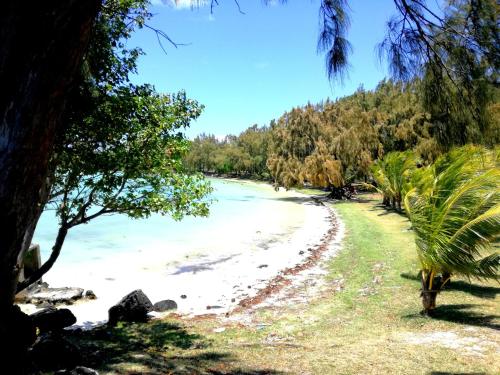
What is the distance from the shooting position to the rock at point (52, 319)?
9.98 metres

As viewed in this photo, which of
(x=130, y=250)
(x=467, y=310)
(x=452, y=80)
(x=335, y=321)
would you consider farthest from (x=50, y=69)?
(x=130, y=250)

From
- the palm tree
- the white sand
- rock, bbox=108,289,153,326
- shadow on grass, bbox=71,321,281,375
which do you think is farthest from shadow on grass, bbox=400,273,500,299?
rock, bbox=108,289,153,326

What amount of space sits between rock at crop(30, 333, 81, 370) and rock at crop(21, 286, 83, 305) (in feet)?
24.9

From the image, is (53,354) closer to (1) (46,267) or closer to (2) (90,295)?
(1) (46,267)

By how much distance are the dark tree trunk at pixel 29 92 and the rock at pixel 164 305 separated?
392 inches

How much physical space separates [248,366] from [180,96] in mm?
5721

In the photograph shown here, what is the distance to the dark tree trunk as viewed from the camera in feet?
7.93

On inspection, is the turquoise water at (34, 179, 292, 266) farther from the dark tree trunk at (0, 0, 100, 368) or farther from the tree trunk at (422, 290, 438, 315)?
the dark tree trunk at (0, 0, 100, 368)

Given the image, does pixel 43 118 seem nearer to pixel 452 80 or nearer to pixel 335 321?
pixel 452 80

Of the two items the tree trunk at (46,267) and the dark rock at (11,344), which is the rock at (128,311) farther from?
the dark rock at (11,344)

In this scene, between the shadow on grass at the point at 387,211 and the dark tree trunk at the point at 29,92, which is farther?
the shadow on grass at the point at 387,211

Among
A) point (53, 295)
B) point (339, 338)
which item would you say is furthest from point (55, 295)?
point (339, 338)

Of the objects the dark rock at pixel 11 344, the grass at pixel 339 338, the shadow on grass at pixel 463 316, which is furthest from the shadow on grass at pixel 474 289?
the dark rock at pixel 11 344

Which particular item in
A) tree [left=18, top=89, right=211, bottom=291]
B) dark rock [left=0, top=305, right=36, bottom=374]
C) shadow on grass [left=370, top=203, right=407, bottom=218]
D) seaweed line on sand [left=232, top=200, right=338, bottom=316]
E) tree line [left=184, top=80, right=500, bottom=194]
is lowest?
seaweed line on sand [left=232, top=200, right=338, bottom=316]
